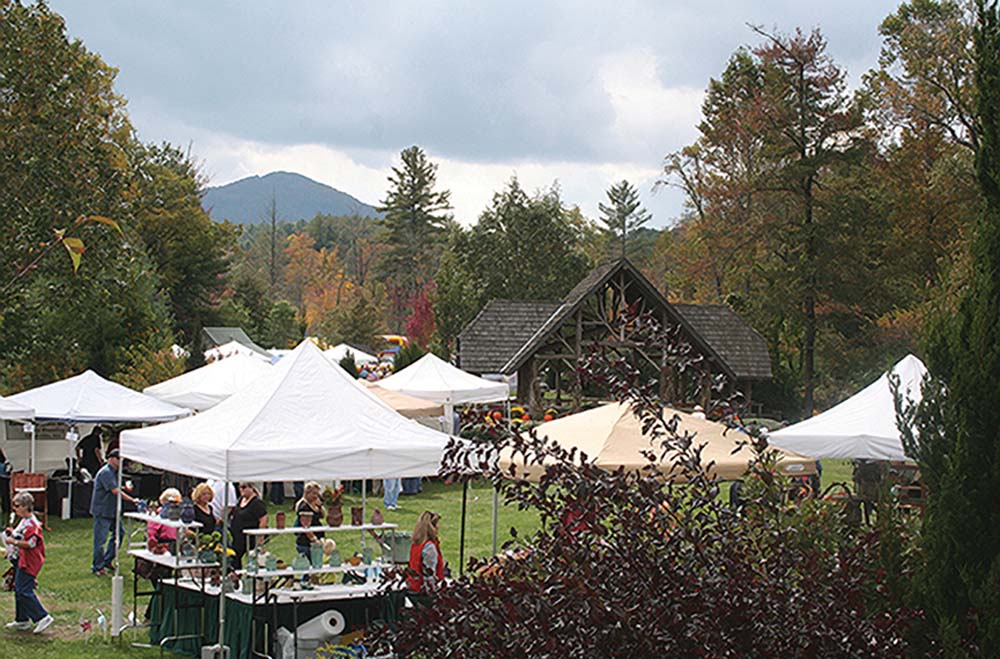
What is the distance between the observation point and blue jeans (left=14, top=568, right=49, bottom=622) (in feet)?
39.2

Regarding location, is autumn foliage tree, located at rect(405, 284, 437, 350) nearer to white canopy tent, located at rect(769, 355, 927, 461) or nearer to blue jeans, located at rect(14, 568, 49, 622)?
white canopy tent, located at rect(769, 355, 927, 461)

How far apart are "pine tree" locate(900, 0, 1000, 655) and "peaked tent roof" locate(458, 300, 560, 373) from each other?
1300 inches

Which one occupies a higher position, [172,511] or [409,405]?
[409,405]

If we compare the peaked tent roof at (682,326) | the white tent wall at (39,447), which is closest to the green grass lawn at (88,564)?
the white tent wall at (39,447)

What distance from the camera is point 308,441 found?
10.6m

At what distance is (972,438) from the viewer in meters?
4.83

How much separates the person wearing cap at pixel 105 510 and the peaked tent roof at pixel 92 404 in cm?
486

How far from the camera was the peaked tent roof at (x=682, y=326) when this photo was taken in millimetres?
36125

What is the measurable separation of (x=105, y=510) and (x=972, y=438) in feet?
41.4

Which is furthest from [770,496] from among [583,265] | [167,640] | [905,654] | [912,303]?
[583,265]

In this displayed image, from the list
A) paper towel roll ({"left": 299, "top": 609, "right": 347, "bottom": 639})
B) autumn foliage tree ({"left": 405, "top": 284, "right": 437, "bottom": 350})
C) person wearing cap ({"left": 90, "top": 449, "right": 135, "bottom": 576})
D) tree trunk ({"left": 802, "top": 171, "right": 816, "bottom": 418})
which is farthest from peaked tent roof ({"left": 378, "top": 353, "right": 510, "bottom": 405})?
autumn foliage tree ({"left": 405, "top": 284, "right": 437, "bottom": 350})

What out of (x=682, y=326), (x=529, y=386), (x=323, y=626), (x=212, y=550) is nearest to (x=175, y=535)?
(x=212, y=550)

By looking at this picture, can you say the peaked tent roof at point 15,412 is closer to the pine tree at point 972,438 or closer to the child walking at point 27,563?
the child walking at point 27,563

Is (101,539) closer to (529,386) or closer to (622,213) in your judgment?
(529,386)
